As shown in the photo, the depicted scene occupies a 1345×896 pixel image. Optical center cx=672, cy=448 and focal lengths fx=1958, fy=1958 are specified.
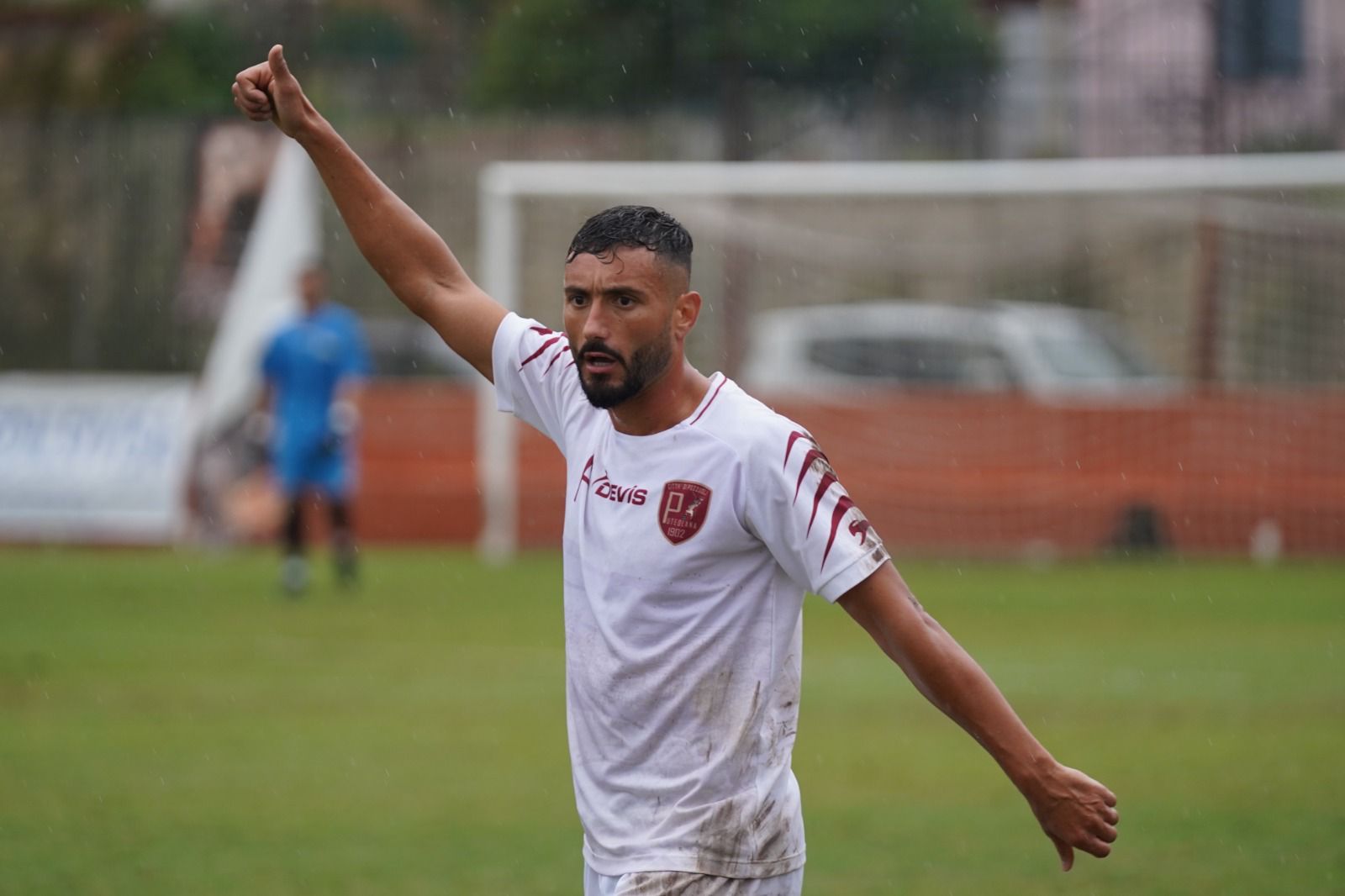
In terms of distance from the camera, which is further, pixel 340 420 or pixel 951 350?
pixel 951 350

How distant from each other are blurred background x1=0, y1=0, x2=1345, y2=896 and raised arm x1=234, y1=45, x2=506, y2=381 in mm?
2890

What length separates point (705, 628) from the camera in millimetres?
Answer: 3932

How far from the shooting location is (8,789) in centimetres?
849

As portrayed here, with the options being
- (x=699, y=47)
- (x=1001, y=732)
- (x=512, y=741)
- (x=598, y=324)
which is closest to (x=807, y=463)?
(x=598, y=324)

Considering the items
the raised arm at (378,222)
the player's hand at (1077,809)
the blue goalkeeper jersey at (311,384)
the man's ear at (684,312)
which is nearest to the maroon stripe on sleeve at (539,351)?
the raised arm at (378,222)

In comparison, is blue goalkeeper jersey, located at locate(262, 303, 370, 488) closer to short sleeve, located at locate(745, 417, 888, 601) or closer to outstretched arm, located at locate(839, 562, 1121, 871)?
short sleeve, located at locate(745, 417, 888, 601)

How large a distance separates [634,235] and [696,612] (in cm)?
76

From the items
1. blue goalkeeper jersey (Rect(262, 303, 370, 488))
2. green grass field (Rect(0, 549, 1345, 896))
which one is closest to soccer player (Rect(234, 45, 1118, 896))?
green grass field (Rect(0, 549, 1345, 896))

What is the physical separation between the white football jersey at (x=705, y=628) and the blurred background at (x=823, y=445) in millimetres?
2963

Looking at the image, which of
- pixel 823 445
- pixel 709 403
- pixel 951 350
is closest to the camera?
pixel 709 403

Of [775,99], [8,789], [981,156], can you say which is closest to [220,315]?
[775,99]

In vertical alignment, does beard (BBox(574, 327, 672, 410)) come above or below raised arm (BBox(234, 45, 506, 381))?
below

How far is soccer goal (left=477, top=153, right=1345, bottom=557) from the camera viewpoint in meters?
18.9

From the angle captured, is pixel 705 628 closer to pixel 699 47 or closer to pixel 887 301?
pixel 887 301
